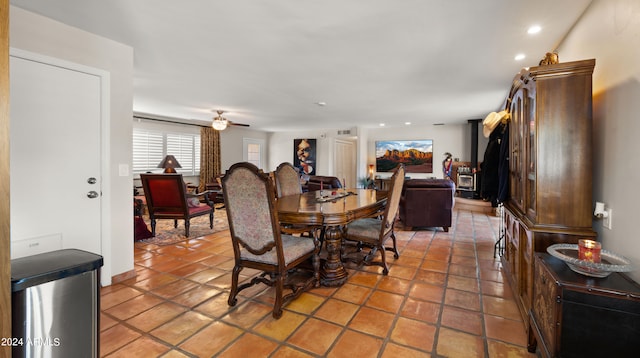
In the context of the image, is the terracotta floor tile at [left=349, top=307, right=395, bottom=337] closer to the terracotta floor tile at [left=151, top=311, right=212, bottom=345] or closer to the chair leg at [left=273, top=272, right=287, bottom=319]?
the chair leg at [left=273, top=272, right=287, bottom=319]

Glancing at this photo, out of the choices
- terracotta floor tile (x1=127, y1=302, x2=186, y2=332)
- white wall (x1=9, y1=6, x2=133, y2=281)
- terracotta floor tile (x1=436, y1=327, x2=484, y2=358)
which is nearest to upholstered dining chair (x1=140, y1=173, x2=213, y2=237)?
white wall (x1=9, y1=6, x2=133, y2=281)

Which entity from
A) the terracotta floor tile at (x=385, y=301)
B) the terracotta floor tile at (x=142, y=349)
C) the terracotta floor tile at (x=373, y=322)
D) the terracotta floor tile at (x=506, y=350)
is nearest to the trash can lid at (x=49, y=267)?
the terracotta floor tile at (x=142, y=349)

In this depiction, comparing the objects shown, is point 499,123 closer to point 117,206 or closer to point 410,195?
point 410,195

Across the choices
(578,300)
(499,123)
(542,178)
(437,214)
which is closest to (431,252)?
(437,214)

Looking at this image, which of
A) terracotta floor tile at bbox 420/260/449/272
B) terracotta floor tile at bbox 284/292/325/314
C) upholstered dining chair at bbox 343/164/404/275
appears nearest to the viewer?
terracotta floor tile at bbox 284/292/325/314

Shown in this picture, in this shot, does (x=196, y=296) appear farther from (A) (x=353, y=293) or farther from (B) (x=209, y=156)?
(B) (x=209, y=156)

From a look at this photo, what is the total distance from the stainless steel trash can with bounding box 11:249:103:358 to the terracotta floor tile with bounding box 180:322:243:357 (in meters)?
0.48

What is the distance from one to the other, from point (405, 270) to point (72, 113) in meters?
3.31

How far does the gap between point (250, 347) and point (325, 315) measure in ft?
1.90

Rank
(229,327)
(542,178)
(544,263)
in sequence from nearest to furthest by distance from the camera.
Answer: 1. (544,263)
2. (542,178)
3. (229,327)

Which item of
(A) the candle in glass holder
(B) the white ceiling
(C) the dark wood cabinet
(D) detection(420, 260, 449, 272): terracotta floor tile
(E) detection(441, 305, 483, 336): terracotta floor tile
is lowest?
(E) detection(441, 305, 483, 336): terracotta floor tile

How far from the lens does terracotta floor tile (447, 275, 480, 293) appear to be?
2521 millimetres

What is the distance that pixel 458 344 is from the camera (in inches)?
68.3

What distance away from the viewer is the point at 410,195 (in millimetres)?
4672
